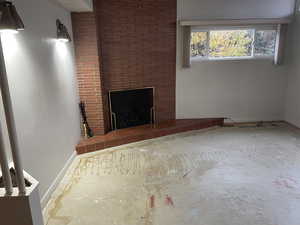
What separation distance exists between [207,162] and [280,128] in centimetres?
241

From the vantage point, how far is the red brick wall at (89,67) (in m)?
3.62

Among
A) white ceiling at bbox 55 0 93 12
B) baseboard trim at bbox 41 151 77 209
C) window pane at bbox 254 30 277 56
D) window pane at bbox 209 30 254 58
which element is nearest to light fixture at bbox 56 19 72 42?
white ceiling at bbox 55 0 93 12

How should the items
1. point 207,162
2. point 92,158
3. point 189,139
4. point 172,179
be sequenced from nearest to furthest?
point 172,179 → point 207,162 → point 92,158 → point 189,139

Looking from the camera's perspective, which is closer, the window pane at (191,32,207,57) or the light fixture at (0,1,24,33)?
the light fixture at (0,1,24,33)

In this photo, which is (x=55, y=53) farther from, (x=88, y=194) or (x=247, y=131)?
(x=247, y=131)

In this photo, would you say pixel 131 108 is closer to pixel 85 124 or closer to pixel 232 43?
pixel 85 124

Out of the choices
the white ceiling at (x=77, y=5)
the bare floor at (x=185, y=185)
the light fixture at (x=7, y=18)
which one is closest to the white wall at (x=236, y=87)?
the bare floor at (x=185, y=185)

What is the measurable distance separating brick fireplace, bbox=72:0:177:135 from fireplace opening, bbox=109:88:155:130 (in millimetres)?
105

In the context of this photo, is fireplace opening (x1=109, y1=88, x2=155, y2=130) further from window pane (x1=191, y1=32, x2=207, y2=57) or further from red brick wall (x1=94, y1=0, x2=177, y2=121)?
window pane (x1=191, y1=32, x2=207, y2=57)

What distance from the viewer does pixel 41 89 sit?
7.81 ft

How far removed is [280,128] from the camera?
4.65 m

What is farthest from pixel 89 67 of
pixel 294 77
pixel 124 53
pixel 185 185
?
pixel 294 77

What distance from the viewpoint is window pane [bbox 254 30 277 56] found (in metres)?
4.71

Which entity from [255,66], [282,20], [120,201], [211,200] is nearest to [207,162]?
[211,200]
